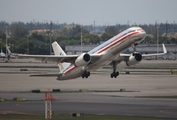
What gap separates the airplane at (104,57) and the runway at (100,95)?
2664 mm

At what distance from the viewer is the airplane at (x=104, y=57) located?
6981 cm

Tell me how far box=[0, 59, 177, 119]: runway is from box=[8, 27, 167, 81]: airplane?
2664 mm

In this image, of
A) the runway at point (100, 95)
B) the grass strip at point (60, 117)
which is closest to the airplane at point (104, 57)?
the runway at point (100, 95)

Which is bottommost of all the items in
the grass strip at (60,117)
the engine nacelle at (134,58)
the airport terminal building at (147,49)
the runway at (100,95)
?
the runway at (100,95)

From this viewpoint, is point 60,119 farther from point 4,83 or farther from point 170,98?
point 4,83

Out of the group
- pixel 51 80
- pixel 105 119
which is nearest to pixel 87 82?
pixel 51 80

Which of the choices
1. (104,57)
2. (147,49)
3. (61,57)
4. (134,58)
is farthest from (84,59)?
(147,49)

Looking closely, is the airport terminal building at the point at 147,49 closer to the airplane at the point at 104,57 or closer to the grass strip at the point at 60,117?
the airplane at the point at 104,57

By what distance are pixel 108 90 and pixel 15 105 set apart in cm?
1932

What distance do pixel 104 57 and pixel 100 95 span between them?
5.49 meters

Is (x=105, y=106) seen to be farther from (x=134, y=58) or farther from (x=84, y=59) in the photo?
(x=134, y=58)

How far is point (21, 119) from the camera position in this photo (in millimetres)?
48750

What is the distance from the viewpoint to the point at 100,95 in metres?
68.9

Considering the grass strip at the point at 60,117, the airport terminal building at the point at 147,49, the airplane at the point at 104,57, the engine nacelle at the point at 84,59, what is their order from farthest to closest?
the airport terminal building at the point at 147,49 < the engine nacelle at the point at 84,59 < the airplane at the point at 104,57 < the grass strip at the point at 60,117
